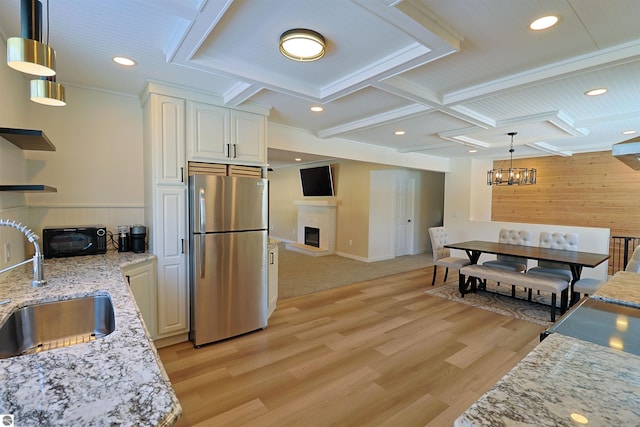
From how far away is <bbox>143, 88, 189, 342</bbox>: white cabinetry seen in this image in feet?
9.04

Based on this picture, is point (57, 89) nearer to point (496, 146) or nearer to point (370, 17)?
point (370, 17)

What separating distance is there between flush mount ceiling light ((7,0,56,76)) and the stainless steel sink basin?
1083 mm

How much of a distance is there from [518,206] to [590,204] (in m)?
1.24

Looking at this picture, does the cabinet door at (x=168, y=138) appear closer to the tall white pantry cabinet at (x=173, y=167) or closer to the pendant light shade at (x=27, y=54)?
the tall white pantry cabinet at (x=173, y=167)

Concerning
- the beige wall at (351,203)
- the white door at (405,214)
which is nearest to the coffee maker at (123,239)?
the beige wall at (351,203)

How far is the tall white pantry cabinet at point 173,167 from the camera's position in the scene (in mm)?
2762

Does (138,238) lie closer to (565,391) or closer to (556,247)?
(565,391)

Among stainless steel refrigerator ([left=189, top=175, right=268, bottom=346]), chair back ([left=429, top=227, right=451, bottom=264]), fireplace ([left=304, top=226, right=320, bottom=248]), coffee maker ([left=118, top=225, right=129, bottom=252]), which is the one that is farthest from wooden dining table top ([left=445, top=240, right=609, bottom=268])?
coffee maker ([left=118, top=225, right=129, bottom=252])

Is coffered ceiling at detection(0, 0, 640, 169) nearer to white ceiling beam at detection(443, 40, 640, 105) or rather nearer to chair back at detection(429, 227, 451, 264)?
white ceiling beam at detection(443, 40, 640, 105)

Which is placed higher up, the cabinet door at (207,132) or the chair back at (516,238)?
the cabinet door at (207,132)

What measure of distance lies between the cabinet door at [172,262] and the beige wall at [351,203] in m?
4.41

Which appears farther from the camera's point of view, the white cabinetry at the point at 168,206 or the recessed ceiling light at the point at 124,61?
the white cabinetry at the point at 168,206

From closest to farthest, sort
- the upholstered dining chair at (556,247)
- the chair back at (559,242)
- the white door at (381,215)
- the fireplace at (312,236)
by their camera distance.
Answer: the upholstered dining chair at (556,247)
the chair back at (559,242)
the white door at (381,215)
the fireplace at (312,236)

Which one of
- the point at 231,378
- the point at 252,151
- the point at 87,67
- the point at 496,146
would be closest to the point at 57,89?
the point at 87,67
